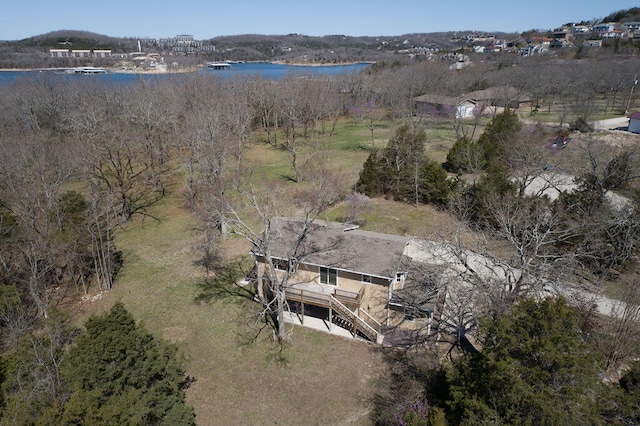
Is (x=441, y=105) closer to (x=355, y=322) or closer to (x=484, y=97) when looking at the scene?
(x=484, y=97)

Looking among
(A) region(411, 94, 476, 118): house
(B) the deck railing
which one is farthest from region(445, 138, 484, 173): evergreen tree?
(A) region(411, 94, 476, 118): house

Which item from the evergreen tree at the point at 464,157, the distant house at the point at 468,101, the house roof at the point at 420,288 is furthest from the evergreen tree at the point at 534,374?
the distant house at the point at 468,101

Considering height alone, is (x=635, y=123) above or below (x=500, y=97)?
below

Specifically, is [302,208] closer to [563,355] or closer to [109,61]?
[563,355]

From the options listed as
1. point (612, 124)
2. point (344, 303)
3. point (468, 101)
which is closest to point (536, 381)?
point (344, 303)

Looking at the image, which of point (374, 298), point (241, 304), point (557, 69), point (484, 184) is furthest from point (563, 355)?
point (557, 69)

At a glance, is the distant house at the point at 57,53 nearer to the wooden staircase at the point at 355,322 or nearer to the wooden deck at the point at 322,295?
the wooden deck at the point at 322,295
